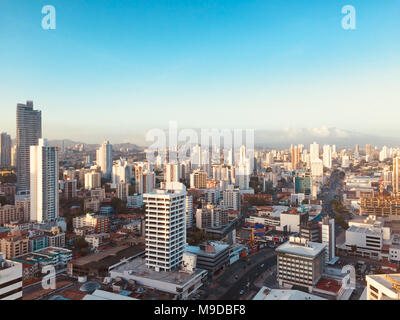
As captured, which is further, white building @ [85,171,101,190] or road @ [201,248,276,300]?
white building @ [85,171,101,190]

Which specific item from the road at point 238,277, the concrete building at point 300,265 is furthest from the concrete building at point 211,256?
the concrete building at point 300,265

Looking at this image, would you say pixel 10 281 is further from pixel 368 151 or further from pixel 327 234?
pixel 368 151

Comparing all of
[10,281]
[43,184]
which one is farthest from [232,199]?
[10,281]

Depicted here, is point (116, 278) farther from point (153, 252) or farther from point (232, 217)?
point (232, 217)

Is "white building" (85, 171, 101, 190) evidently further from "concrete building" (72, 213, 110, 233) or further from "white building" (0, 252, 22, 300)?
"white building" (0, 252, 22, 300)

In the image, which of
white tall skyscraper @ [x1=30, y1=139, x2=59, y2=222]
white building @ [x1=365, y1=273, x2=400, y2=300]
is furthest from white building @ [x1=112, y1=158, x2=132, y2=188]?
white building @ [x1=365, y1=273, x2=400, y2=300]
